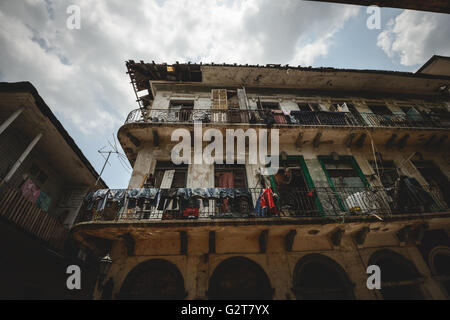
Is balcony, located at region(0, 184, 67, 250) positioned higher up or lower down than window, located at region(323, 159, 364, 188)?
lower down

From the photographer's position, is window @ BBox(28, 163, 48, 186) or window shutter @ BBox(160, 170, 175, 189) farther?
window @ BBox(28, 163, 48, 186)

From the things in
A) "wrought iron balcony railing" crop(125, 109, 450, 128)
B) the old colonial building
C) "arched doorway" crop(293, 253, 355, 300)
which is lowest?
"arched doorway" crop(293, 253, 355, 300)

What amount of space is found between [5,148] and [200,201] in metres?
8.39

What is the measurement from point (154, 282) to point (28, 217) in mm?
5526

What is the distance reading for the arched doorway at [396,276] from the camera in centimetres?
632

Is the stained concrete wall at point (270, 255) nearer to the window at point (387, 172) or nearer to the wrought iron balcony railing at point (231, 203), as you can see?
the wrought iron balcony railing at point (231, 203)

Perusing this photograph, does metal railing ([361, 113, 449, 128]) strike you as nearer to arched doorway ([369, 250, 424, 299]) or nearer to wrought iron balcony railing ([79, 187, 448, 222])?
wrought iron balcony railing ([79, 187, 448, 222])

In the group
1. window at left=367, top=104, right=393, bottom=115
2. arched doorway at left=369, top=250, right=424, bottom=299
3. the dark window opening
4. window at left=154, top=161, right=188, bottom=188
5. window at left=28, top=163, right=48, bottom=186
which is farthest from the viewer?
window at left=367, top=104, right=393, bottom=115

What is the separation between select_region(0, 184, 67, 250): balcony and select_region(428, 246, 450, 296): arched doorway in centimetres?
1341

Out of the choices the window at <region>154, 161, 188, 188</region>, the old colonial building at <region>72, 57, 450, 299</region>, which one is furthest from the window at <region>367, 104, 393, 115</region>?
the window at <region>154, 161, 188, 188</region>

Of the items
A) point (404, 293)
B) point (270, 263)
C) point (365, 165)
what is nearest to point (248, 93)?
point (365, 165)

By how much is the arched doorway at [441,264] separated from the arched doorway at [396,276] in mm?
665

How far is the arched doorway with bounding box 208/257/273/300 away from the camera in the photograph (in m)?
5.86

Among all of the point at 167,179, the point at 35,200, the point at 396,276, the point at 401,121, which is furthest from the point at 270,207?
the point at 35,200
